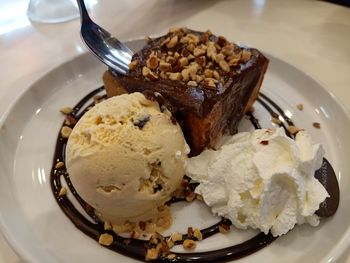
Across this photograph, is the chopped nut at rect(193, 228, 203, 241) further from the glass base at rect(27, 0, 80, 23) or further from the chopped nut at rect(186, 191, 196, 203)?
the glass base at rect(27, 0, 80, 23)

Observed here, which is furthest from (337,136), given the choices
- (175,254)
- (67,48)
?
(67,48)

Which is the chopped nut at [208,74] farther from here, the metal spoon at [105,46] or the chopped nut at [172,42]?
the metal spoon at [105,46]

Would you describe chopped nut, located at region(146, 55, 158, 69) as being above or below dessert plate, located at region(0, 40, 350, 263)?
above

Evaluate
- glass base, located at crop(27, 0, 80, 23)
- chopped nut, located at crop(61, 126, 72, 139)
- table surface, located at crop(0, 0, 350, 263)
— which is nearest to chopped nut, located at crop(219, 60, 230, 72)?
table surface, located at crop(0, 0, 350, 263)

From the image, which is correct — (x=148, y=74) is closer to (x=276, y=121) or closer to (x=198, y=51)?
(x=198, y=51)

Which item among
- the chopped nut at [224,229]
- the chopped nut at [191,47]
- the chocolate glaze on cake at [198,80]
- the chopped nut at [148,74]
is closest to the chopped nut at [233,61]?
the chocolate glaze on cake at [198,80]

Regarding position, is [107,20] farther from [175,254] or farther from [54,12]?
[175,254]
